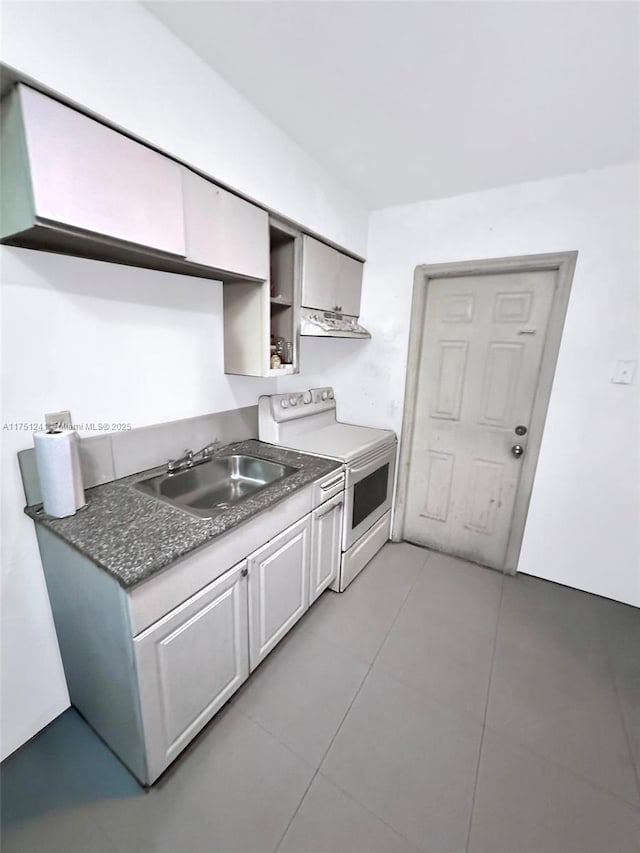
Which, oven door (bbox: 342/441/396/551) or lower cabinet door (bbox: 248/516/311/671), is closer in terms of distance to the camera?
lower cabinet door (bbox: 248/516/311/671)

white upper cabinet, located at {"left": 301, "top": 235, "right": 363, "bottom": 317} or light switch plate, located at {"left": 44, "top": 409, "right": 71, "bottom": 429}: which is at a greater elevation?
white upper cabinet, located at {"left": 301, "top": 235, "right": 363, "bottom": 317}

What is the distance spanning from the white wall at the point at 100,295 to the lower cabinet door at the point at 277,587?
2.60 ft

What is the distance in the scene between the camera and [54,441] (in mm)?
1167

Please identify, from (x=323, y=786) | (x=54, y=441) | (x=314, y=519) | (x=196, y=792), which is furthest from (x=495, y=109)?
(x=196, y=792)

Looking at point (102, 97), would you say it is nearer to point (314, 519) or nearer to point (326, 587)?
point (314, 519)

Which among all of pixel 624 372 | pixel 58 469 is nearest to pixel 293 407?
pixel 58 469

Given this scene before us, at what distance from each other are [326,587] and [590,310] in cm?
220

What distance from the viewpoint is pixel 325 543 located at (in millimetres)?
1983

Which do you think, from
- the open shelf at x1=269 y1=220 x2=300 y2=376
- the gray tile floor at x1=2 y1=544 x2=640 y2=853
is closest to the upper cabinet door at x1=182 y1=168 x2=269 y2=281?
the open shelf at x1=269 y1=220 x2=300 y2=376

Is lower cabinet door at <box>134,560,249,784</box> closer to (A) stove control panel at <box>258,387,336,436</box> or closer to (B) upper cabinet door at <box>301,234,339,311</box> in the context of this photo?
(A) stove control panel at <box>258,387,336,436</box>

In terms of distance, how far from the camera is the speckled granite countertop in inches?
40.6

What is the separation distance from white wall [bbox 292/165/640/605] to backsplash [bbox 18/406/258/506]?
1.33 m

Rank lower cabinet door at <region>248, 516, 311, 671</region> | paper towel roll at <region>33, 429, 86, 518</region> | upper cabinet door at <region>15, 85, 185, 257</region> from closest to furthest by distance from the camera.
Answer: upper cabinet door at <region>15, 85, 185, 257</region> → paper towel roll at <region>33, 429, 86, 518</region> → lower cabinet door at <region>248, 516, 311, 671</region>

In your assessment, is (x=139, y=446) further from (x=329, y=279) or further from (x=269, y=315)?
(x=329, y=279)
